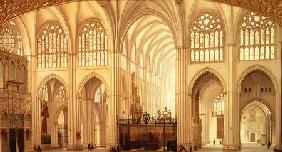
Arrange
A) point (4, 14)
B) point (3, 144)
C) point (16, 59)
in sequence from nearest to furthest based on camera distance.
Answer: point (4, 14)
point (3, 144)
point (16, 59)

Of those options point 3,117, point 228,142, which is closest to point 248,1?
point 3,117

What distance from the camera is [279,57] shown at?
4809 centimetres

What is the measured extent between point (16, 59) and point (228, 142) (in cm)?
Answer: 2375

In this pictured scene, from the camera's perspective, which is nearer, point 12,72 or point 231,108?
point 12,72

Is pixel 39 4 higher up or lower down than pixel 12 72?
higher up

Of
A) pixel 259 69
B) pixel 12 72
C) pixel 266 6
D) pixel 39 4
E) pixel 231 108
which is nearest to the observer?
pixel 266 6

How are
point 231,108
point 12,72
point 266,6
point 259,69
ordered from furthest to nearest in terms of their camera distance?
1. point 231,108
2. point 259,69
3. point 12,72
4. point 266,6

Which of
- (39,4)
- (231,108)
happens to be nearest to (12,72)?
(231,108)

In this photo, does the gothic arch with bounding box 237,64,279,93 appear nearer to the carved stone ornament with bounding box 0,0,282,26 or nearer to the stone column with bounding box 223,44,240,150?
the stone column with bounding box 223,44,240,150

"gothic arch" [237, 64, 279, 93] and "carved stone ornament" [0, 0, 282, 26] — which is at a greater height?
"carved stone ornament" [0, 0, 282, 26]

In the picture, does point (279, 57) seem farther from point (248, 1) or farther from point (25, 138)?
point (248, 1)

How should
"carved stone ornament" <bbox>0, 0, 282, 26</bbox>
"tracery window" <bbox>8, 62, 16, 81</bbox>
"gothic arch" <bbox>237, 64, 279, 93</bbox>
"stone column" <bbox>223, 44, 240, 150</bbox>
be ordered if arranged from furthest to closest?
"stone column" <bbox>223, 44, 240, 150</bbox> < "gothic arch" <bbox>237, 64, 279, 93</bbox> < "tracery window" <bbox>8, 62, 16, 81</bbox> < "carved stone ornament" <bbox>0, 0, 282, 26</bbox>

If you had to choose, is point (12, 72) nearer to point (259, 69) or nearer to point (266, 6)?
point (259, 69)

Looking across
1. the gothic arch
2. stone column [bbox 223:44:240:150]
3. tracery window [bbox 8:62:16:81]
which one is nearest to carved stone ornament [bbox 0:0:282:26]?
tracery window [bbox 8:62:16:81]
